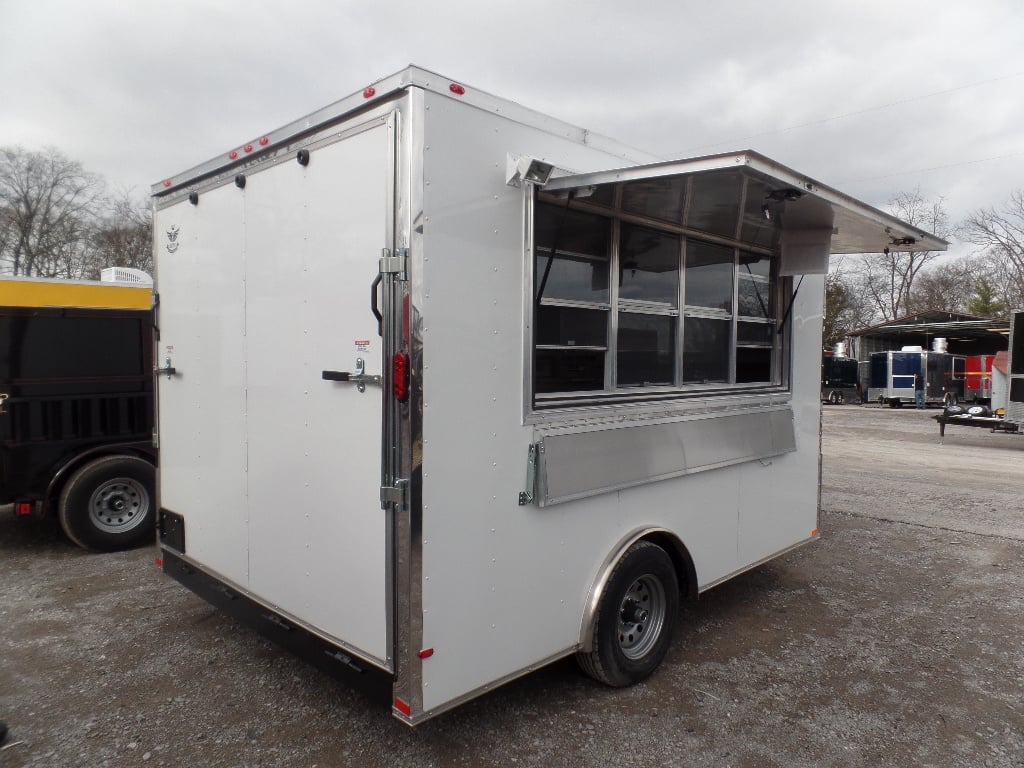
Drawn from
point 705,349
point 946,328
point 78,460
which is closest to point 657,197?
point 705,349

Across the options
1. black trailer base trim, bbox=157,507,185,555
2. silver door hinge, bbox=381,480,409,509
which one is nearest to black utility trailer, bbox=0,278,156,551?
black trailer base trim, bbox=157,507,185,555

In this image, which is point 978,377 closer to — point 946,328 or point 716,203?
point 946,328

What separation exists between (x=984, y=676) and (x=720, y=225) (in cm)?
281

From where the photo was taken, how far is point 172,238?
3.81m

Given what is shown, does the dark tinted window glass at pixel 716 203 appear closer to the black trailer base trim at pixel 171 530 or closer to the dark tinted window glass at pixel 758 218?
the dark tinted window glass at pixel 758 218

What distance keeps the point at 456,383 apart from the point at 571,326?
30.9 inches

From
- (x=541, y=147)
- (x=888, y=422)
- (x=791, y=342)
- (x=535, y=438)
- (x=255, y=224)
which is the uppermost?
(x=541, y=147)

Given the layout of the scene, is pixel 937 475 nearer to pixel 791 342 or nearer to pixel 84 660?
pixel 791 342

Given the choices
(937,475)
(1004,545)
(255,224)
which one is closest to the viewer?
(255,224)

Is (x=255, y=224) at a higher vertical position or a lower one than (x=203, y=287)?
higher

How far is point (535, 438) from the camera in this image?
2.88m

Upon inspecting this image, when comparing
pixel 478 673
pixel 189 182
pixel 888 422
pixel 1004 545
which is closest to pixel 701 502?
pixel 478 673

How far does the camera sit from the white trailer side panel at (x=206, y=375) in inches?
132

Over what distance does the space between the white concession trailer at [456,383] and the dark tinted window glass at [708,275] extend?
2 cm
